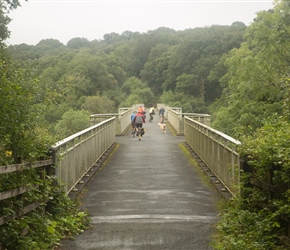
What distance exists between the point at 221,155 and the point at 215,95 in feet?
348

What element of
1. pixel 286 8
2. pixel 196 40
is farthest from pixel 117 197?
pixel 196 40

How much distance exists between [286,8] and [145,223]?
110ft

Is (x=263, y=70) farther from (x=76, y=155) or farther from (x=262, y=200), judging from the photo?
(x=262, y=200)

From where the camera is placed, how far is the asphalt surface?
729 centimetres

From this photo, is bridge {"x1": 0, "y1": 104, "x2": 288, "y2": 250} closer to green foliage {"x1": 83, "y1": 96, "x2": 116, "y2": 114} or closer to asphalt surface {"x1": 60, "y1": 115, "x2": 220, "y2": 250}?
asphalt surface {"x1": 60, "y1": 115, "x2": 220, "y2": 250}

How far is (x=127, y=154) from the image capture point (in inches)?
771

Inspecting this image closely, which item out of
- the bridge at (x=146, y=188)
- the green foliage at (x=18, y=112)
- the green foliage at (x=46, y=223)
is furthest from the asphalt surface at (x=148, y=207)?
the green foliage at (x=18, y=112)

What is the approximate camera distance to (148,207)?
31.8 feet

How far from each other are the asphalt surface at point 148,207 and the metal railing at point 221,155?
411 mm

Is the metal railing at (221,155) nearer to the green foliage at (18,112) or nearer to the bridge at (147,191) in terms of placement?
the bridge at (147,191)

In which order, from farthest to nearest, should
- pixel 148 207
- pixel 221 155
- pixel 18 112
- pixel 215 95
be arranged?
Answer: pixel 215 95
pixel 221 155
pixel 148 207
pixel 18 112

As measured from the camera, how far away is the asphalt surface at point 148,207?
7289mm

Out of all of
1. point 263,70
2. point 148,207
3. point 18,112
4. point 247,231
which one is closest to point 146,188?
point 148,207

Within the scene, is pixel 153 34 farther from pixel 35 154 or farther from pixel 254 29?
pixel 35 154
